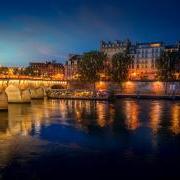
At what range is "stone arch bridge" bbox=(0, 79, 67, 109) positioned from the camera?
64106mm

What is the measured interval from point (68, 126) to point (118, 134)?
7811mm

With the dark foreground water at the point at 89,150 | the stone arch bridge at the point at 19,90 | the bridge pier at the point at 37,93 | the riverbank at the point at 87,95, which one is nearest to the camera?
the dark foreground water at the point at 89,150

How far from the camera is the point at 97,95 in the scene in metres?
98.4

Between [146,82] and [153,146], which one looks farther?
[146,82]

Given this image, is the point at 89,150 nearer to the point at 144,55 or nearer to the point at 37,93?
the point at 37,93

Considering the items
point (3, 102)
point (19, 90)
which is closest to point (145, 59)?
point (19, 90)

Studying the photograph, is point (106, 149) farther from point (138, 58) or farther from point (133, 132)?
point (138, 58)

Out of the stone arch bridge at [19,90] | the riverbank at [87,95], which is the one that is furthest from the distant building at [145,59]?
the stone arch bridge at [19,90]

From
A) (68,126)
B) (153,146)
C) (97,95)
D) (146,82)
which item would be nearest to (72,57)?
(146,82)

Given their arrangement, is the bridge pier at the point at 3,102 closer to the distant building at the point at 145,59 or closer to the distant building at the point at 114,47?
the distant building at the point at 145,59

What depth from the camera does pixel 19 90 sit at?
8194 centimetres

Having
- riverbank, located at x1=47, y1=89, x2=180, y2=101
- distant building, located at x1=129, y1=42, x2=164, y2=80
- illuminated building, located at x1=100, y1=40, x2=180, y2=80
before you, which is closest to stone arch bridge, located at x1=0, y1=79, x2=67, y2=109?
riverbank, located at x1=47, y1=89, x2=180, y2=101

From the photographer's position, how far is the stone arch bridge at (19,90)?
64.1 meters

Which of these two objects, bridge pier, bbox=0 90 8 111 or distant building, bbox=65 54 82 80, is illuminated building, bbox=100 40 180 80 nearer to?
distant building, bbox=65 54 82 80
